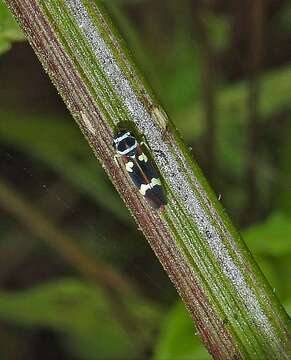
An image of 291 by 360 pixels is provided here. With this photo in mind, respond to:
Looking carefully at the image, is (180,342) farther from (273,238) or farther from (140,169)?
(140,169)

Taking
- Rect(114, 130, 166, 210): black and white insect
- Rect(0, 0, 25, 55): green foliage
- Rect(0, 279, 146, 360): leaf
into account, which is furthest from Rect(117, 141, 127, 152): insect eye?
Rect(0, 279, 146, 360): leaf

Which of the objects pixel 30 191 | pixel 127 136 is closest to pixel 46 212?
pixel 30 191

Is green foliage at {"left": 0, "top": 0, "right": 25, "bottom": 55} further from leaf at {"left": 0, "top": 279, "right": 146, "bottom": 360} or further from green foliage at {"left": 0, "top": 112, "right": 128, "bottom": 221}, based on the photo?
green foliage at {"left": 0, "top": 112, "right": 128, "bottom": 221}

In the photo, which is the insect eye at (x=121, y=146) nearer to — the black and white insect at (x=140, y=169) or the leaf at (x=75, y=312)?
the black and white insect at (x=140, y=169)

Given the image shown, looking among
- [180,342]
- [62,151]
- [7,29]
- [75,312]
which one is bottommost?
[75,312]

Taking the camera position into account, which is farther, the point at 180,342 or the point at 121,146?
the point at 180,342

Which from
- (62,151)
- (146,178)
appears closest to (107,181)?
(62,151)

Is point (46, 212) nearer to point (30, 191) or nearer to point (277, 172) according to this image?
point (30, 191)

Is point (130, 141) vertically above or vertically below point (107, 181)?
above
